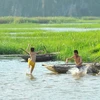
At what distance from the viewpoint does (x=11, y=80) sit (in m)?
21.1

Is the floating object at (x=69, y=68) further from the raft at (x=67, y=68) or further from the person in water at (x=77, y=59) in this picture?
the person in water at (x=77, y=59)

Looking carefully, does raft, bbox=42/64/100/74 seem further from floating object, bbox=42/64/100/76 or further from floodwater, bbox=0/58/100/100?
floodwater, bbox=0/58/100/100

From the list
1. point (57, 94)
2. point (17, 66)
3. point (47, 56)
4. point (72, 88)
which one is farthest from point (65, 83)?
point (47, 56)

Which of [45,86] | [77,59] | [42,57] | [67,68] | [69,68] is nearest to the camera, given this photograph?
[45,86]

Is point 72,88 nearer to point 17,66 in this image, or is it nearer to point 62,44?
point 17,66

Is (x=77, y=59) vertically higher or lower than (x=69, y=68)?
higher

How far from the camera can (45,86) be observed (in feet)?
63.2

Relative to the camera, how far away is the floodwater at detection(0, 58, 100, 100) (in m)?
16.9

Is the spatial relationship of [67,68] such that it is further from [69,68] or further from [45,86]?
[45,86]

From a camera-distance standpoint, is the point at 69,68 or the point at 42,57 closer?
the point at 69,68

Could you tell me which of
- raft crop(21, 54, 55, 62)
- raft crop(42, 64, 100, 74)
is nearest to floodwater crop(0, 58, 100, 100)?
raft crop(42, 64, 100, 74)

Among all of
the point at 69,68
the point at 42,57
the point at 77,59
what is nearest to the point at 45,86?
the point at 77,59

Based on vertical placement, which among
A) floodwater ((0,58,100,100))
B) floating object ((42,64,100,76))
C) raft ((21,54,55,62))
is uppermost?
raft ((21,54,55,62))

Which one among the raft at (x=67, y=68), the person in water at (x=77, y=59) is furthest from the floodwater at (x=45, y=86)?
the person in water at (x=77, y=59)
